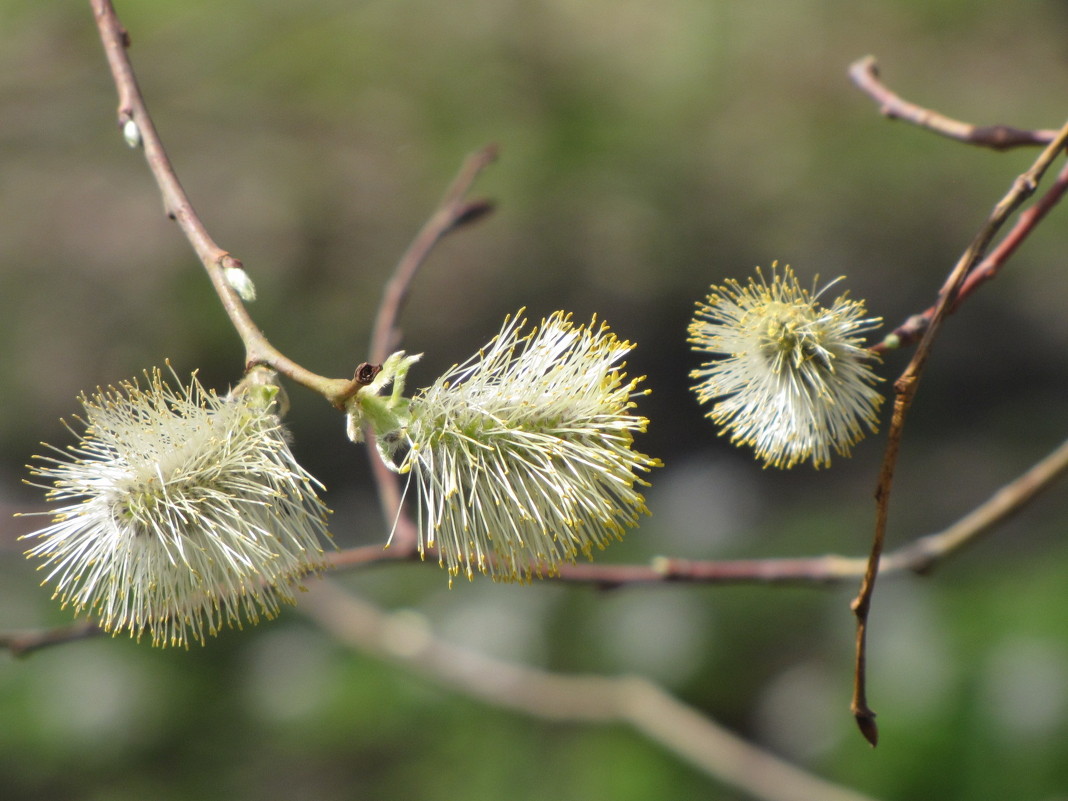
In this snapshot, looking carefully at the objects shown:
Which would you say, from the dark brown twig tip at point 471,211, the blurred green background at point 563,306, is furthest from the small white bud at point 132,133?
the blurred green background at point 563,306

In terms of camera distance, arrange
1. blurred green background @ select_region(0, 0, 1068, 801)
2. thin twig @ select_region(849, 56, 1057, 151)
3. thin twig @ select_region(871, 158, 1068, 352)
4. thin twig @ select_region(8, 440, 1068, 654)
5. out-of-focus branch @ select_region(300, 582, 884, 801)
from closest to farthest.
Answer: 1. thin twig @ select_region(871, 158, 1068, 352)
2. thin twig @ select_region(849, 56, 1057, 151)
3. thin twig @ select_region(8, 440, 1068, 654)
4. out-of-focus branch @ select_region(300, 582, 884, 801)
5. blurred green background @ select_region(0, 0, 1068, 801)

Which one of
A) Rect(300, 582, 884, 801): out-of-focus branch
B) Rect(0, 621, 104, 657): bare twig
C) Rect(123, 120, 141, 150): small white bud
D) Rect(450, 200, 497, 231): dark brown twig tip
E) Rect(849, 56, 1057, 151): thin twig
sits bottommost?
Rect(300, 582, 884, 801): out-of-focus branch

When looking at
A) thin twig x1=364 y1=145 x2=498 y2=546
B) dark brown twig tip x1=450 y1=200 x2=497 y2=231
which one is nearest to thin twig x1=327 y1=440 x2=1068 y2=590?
thin twig x1=364 y1=145 x2=498 y2=546

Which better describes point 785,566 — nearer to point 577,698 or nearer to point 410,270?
point 410,270

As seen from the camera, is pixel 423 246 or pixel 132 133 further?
pixel 423 246

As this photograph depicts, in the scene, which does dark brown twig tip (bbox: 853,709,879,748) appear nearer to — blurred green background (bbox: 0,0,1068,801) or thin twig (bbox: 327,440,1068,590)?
thin twig (bbox: 327,440,1068,590)

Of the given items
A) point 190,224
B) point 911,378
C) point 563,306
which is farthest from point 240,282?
point 563,306

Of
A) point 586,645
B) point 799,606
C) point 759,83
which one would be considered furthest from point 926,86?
point 586,645
